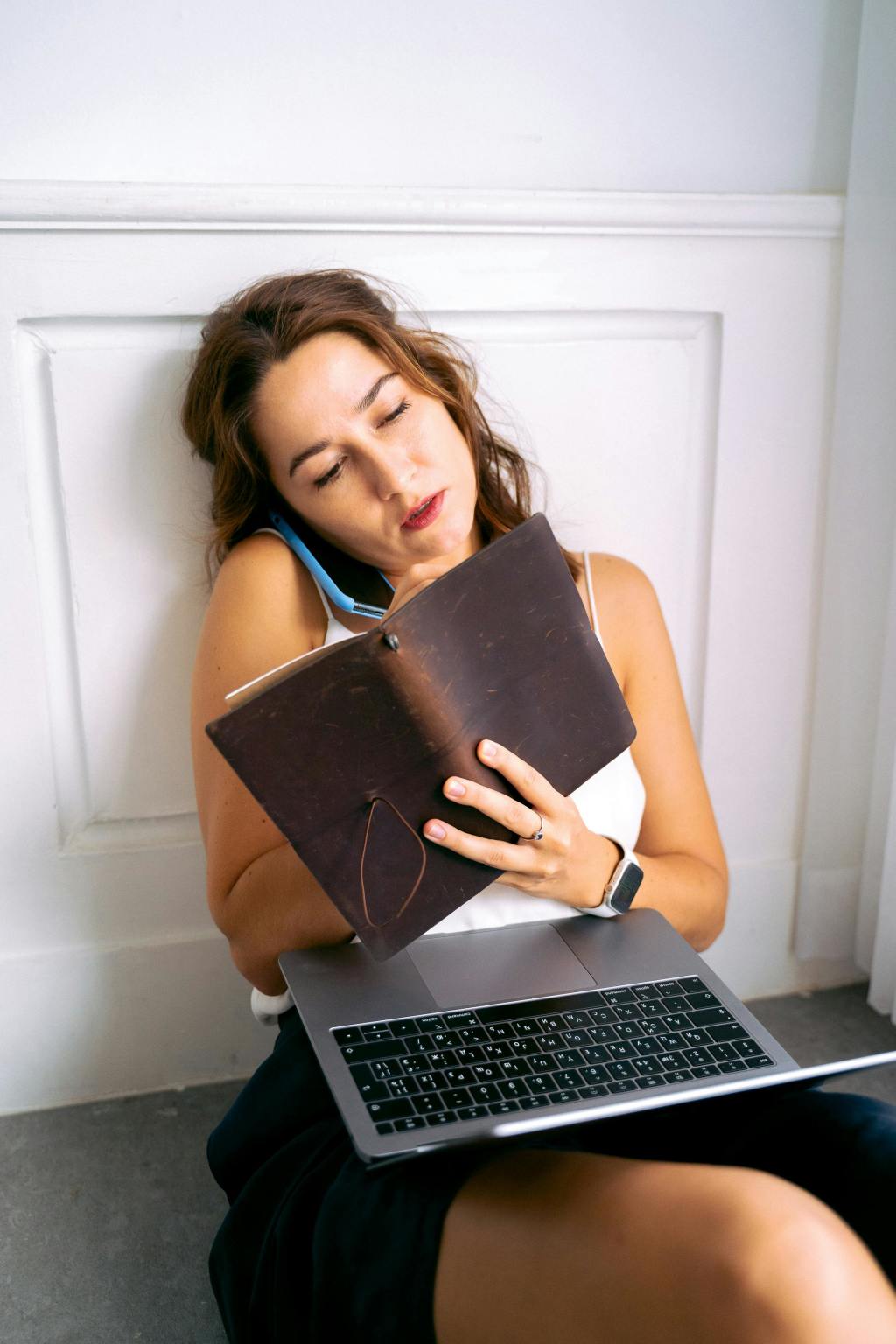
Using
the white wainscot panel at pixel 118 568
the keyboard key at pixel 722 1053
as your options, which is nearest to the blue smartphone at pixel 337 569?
the white wainscot panel at pixel 118 568

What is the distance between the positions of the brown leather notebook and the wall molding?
540 mm

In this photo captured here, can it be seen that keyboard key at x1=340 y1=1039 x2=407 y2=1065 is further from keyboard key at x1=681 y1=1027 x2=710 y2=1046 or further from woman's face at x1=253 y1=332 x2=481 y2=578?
woman's face at x1=253 y1=332 x2=481 y2=578

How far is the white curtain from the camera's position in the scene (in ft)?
4.35

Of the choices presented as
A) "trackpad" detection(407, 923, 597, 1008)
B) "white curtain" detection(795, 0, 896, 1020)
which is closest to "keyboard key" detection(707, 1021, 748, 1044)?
"trackpad" detection(407, 923, 597, 1008)

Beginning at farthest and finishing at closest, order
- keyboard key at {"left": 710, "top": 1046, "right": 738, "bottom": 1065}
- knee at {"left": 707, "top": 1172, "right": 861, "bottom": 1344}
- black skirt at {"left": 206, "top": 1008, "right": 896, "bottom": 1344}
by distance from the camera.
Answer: keyboard key at {"left": 710, "top": 1046, "right": 738, "bottom": 1065}
black skirt at {"left": 206, "top": 1008, "right": 896, "bottom": 1344}
knee at {"left": 707, "top": 1172, "right": 861, "bottom": 1344}

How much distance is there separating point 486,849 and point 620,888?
0.22m

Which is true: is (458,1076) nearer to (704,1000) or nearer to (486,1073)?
(486,1073)

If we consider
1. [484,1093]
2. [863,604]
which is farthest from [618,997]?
[863,604]

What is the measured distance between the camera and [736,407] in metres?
1.41

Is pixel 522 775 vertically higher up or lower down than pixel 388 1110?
higher up

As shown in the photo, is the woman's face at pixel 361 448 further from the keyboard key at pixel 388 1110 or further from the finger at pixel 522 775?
the keyboard key at pixel 388 1110

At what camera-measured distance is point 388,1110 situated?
803 mm

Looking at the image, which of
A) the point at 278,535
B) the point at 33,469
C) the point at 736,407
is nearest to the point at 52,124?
the point at 33,469

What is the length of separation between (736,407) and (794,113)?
341mm
